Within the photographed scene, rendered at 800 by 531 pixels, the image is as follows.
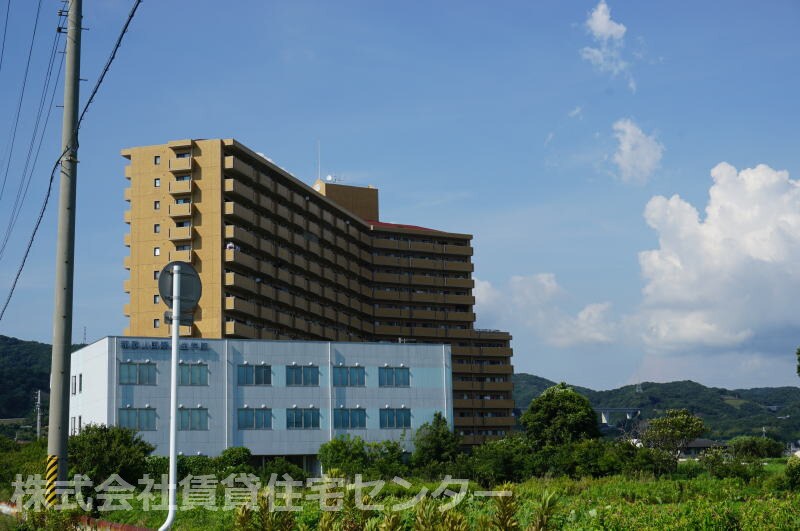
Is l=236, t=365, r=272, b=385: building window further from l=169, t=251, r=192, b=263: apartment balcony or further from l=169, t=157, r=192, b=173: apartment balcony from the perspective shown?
l=169, t=157, r=192, b=173: apartment balcony

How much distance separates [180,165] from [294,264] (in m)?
16.6

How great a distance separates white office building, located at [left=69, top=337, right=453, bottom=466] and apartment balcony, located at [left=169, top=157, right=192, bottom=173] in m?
21.6

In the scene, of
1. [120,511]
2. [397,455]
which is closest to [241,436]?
[397,455]

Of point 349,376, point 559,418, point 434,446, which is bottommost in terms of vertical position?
point 434,446

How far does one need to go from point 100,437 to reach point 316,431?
26842mm

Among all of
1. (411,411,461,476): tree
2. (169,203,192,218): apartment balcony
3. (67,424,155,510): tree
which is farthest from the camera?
(169,203,192,218): apartment balcony

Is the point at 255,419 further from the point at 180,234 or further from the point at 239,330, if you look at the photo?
the point at 180,234

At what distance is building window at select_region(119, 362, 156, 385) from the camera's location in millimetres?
68625

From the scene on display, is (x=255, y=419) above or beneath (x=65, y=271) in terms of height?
beneath

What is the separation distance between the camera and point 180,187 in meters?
89.2

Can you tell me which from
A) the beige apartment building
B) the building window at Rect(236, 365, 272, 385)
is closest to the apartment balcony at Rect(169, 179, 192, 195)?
the beige apartment building

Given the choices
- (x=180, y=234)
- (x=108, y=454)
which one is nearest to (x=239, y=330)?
(x=180, y=234)

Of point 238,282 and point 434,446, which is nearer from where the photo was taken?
point 434,446

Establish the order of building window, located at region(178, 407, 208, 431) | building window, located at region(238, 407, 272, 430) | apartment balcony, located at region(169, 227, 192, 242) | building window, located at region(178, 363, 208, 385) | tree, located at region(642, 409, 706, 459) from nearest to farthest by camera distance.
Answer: building window, located at region(178, 407, 208, 431) → building window, located at region(178, 363, 208, 385) → building window, located at region(238, 407, 272, 430) → apartment balcony, located at region(169, 227, 192, 242) → tree, located at region(642, 409, 706, 459)
